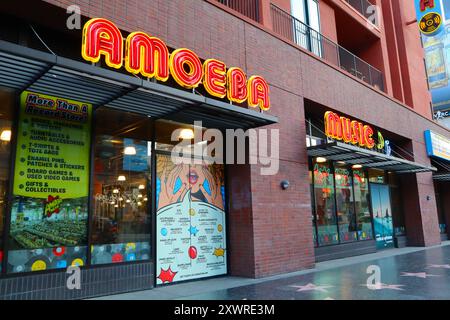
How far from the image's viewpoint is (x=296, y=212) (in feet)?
35.4

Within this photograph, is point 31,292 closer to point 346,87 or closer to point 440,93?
point 346,87

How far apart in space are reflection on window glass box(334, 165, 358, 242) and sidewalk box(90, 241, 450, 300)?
3.19 metres

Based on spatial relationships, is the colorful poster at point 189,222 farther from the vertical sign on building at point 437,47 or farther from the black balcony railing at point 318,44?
the vertical sign on building at point 437,47

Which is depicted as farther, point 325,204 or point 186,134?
point 325,204

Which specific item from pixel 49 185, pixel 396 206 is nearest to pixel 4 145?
pixel 49 185

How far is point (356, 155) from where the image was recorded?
12.5m

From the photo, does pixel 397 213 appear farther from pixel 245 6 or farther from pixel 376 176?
pixel 245 6

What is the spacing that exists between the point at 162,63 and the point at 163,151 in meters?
2.33

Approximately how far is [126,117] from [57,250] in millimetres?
3058

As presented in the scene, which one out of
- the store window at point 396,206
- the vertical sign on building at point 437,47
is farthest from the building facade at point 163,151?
the vertical sign on building at point 437,47

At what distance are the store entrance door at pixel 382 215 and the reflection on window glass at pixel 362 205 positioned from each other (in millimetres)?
469

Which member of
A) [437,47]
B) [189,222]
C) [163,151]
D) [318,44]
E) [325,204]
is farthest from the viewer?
[437,47]

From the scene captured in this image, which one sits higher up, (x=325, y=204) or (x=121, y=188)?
(x=121, y=188)
